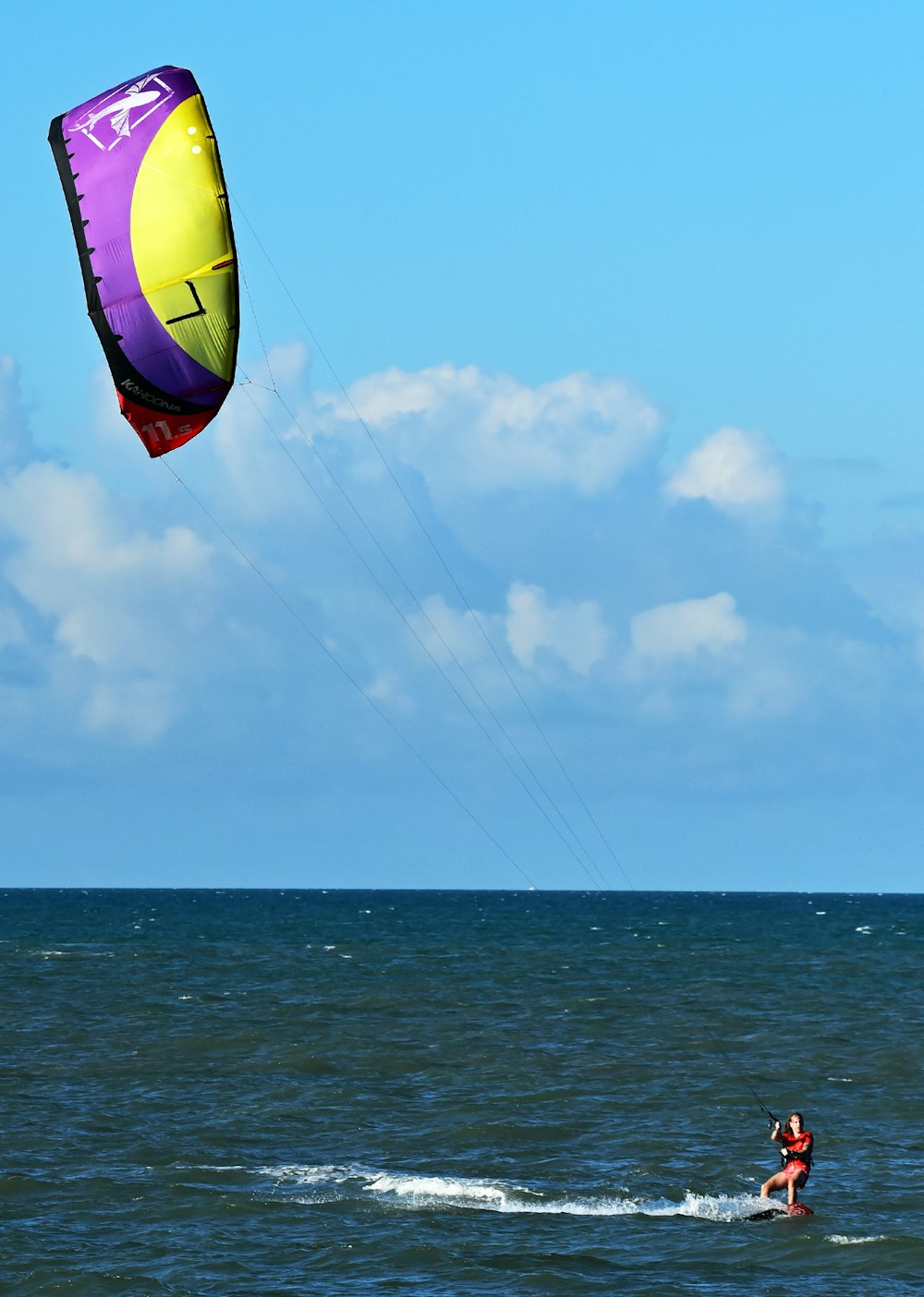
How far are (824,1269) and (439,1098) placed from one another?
11.8 meters

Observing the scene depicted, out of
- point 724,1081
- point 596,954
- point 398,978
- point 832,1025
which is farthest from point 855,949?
point 724,1081

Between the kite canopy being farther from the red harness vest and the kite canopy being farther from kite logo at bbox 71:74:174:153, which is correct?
the red harness vest

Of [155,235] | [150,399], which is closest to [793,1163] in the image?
[150,399]

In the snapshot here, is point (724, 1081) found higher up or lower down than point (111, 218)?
lower down

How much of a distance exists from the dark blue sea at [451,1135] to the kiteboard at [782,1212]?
16 cm

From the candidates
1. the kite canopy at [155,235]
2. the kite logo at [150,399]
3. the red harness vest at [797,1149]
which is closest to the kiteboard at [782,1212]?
the red harness vest at [797,1149]

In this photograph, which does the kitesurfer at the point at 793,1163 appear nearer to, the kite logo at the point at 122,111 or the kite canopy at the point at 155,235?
the kite canopy at the point at 155,235

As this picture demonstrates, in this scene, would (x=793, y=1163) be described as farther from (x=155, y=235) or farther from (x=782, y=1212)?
(x=155, y=235)

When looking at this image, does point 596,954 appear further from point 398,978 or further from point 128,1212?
point 128,1212

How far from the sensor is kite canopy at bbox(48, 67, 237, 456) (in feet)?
76.8

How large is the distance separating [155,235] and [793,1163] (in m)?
15.0

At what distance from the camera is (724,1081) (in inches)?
1339

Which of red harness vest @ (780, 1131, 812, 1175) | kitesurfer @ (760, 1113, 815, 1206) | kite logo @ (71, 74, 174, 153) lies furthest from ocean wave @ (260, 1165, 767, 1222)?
kite logo @ (71, 74, 174, 153)

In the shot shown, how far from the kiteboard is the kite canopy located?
13.3 metres
